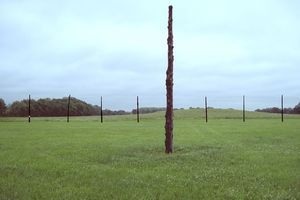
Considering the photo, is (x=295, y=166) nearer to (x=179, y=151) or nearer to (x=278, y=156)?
(x=278, y=156)

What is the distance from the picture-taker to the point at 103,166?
1588 centimetres

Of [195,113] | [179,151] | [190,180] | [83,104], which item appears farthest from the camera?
[83,104]

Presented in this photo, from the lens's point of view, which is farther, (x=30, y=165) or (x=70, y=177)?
(x=30, y=165)

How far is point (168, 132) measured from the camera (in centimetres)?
2117

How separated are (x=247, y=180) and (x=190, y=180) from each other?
151 cm

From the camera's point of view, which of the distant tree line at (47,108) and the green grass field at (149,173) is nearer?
the green grass field at (149,173)

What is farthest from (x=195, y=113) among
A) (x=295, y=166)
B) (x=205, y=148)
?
(x=295, y=166)

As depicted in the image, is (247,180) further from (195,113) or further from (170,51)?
(195,113)

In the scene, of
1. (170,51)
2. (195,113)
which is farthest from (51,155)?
(195,113)

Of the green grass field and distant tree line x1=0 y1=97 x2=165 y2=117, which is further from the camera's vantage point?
distant tree line x1=0 y1=97 x2=165 y2=117

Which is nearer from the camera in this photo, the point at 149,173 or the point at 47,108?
the point at 149,173

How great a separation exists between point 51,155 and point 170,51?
21.4 ft

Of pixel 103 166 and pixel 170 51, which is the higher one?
pixel 170 51

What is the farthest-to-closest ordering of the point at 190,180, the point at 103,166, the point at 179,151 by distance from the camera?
1. the point at 179,151
2. the point at 103,166
3. the point at 190,180
